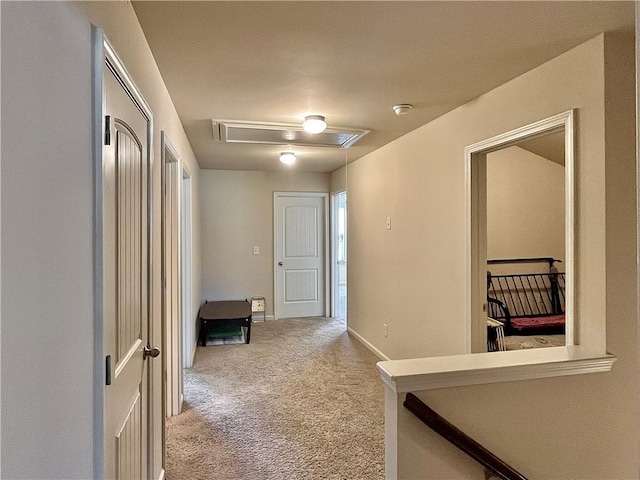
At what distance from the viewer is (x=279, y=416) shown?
9.64 ft

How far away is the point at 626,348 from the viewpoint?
184cm

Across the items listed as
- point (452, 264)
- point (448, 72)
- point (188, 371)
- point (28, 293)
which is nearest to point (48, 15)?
point (28, 293)

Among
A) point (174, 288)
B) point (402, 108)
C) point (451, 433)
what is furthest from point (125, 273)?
point (402, 108)

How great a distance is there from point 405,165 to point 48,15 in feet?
10.4

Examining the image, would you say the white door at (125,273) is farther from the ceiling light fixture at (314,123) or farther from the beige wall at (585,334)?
the ceiling light fixture at (314,123)

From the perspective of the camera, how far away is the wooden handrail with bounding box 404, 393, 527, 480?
4.96 ft

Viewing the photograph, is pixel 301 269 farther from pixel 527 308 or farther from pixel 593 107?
pixel 593 107

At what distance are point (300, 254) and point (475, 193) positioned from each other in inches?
149

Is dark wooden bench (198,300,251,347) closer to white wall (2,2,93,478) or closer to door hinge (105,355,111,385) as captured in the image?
door hinge (105,355,111,385)

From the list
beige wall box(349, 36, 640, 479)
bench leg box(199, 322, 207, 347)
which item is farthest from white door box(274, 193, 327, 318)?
beige wall box(349, 36, 640, 479)

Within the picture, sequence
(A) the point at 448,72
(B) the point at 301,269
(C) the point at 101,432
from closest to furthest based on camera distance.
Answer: (C) the point at 101,432, (A) the point at 448,72, (B) the point at 301,269

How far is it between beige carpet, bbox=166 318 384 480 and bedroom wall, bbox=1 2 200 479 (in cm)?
148

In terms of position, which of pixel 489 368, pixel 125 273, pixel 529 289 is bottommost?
pixel 529 289

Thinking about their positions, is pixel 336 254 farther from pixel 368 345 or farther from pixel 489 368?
pixel 489 368
